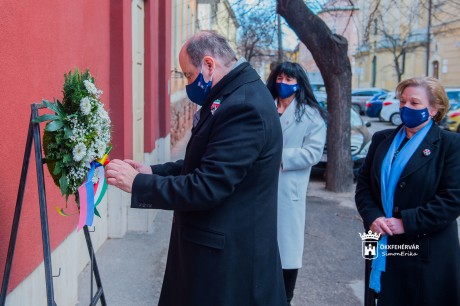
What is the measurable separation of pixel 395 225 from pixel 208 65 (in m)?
1.52

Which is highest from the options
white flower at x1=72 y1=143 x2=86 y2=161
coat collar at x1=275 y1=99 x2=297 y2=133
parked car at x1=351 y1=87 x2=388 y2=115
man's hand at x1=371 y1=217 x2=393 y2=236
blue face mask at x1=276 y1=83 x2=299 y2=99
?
parked car at x1=351 y1=87 x2=388 y2=115

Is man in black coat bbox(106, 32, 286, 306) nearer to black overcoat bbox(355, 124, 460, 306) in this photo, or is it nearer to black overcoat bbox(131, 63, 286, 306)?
black overcoat bbox(131, 63, 286, 306)

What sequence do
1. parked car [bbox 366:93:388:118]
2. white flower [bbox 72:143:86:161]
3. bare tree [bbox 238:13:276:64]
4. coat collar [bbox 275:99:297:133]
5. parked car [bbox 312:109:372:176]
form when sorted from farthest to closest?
parked car [bbox 366:93:388:118]
bare tree [bbox 238:13:276:64]
parked car [bbox 312:109:372:176]
coat collar [bbox 275:99:297:133]
white flower [bbox 72:143:86:161]

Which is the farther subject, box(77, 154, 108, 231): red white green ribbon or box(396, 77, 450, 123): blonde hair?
box(396, 77, 450, 123): blonde hair

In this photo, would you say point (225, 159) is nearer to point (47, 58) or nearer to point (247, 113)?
point (247, 113)

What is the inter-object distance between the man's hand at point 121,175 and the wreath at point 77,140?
13cm

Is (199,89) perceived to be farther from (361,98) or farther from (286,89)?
(361,98)

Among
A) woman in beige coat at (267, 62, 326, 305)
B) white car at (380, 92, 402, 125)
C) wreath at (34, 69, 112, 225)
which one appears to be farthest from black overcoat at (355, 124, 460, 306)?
white car at (380, 92, 402, 125)

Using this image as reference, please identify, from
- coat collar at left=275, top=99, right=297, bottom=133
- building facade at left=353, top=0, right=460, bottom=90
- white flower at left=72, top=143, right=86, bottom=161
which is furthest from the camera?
building facade at left=353, top=0, right=460, bottom=90

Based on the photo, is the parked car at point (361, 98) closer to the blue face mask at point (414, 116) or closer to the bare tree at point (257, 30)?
the bare tree at point (257, 30)

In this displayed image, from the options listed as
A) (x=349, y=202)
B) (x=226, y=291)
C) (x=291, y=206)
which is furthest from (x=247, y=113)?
(x=349, y=202)

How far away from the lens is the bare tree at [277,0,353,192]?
29.6 ft

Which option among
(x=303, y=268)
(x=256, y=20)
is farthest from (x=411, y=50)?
(x=303, y=268)

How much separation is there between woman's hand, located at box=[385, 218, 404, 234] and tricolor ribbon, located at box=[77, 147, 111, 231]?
168 cm
